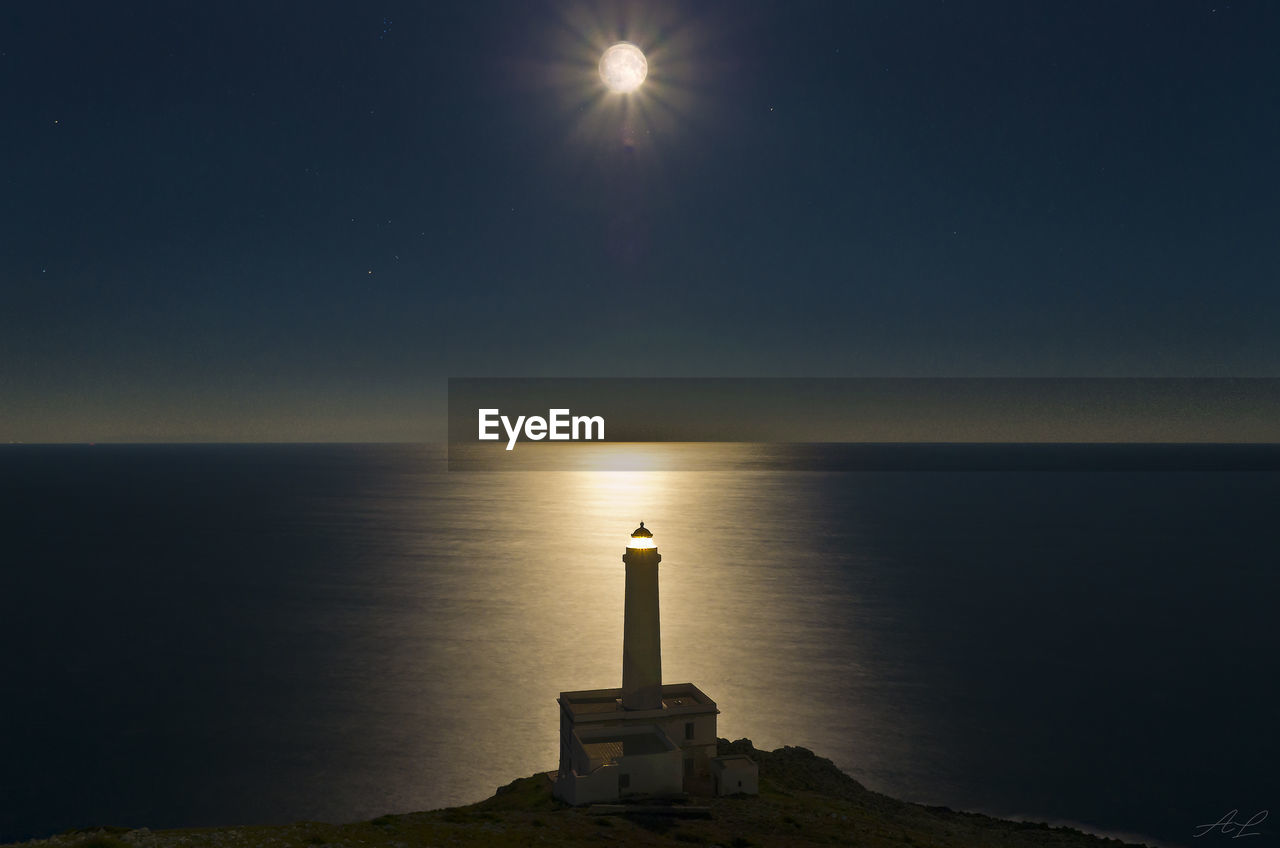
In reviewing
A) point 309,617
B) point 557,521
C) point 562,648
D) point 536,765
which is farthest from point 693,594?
point 557,521

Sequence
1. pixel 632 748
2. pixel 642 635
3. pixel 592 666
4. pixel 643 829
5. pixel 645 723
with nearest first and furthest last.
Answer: pixel 643 829
pixel 632 748
pixel 645 723
pixel 642 635
pixel 592 666

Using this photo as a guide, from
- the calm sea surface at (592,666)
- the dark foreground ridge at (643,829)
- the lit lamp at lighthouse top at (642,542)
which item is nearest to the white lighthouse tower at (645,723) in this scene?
the lit lamp at lighthouse top at (642,542)

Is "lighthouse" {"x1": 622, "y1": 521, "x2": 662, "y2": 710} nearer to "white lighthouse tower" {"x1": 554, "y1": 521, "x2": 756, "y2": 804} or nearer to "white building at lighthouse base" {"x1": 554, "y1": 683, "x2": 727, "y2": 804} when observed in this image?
"white lighthouse tower" {"x1": 554, "y1": 521, "x2": 756, "y2": 804}

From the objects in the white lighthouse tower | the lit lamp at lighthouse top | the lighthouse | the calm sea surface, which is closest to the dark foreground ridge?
the white lighthouse tower

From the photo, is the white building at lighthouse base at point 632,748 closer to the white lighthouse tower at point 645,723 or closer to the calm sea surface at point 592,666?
the white lighthouse tower at point 645,723

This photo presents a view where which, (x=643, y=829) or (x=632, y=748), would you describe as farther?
(x=632, y=748)

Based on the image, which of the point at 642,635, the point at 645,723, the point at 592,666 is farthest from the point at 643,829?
the point at 592,666

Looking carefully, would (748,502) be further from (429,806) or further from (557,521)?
(429,806)

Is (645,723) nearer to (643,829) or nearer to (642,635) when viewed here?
(642,635)
